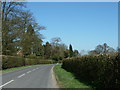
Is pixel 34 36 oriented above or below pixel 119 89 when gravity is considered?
above

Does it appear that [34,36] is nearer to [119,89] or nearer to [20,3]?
[20,3]

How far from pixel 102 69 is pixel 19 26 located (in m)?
32.5

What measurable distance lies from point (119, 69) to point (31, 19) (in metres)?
38.4

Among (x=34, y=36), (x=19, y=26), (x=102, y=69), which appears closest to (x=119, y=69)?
(x=102, y=69)

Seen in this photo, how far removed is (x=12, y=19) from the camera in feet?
129

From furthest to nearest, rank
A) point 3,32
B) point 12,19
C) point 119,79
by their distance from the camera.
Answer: point 12,19, point 3,32, point 119,79

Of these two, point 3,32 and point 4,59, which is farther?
point 3,32

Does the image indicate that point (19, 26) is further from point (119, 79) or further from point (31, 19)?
point (119, 79)

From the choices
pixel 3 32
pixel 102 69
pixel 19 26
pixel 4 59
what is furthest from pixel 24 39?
pixel 102 69

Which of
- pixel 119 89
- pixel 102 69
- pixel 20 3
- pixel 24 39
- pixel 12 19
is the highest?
pixel 20 3

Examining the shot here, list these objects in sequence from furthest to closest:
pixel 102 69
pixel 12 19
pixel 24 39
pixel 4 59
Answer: pixel 24 39
pixel 12 19
pixel 4 59
pixel 102 69

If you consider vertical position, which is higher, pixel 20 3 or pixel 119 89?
pixel 20 3

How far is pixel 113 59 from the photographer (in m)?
8.21

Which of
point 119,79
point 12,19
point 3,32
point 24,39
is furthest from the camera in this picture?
point 24,39
